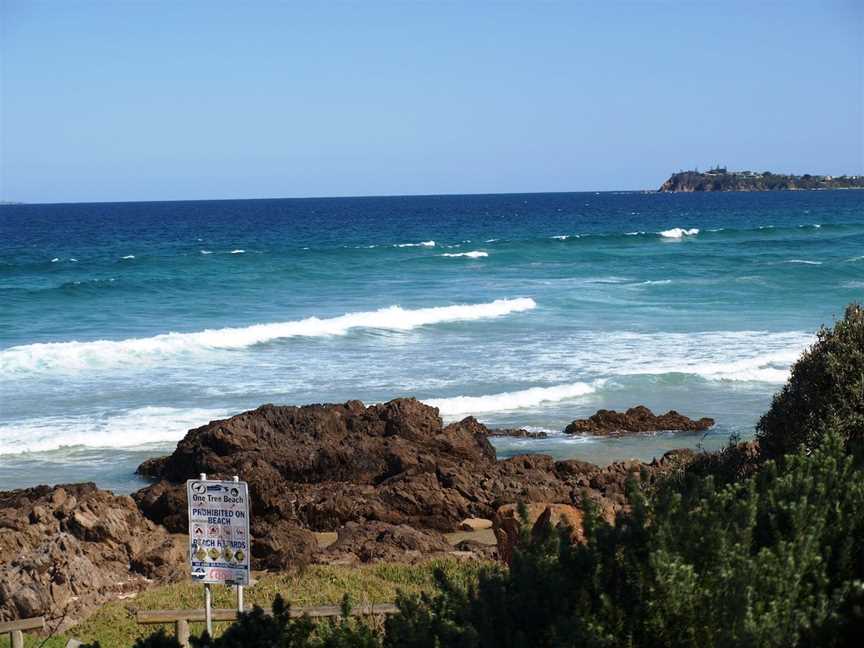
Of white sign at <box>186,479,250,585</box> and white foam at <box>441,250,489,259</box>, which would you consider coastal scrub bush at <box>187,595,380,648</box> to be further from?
white foam at <box>441,250,489,259</box>

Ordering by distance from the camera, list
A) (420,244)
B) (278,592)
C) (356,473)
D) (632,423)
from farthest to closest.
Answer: (420,244), (632,423), (356,473), (278,592)

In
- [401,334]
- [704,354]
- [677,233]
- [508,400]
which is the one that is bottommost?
[508,400]

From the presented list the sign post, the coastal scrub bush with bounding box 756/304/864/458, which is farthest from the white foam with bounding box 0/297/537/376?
the coastal scrub bush with bounding box 756/304/864/458

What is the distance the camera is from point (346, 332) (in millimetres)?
34875

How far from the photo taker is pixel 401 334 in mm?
34594

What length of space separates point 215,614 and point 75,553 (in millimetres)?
3376

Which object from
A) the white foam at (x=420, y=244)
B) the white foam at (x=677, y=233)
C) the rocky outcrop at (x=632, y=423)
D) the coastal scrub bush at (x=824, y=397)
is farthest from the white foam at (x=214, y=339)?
the white foam at (x=677, y=233)

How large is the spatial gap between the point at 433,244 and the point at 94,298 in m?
32.0

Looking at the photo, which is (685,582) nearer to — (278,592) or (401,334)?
(278,592)

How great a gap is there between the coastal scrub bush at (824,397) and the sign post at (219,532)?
4.81m

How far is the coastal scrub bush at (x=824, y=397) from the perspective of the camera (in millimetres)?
9797

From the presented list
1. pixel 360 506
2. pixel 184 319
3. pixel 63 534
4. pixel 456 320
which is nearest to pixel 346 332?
pixel 456 320

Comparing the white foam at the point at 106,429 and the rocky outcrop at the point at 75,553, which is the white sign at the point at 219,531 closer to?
the rocky outcrop at the point at 75,553

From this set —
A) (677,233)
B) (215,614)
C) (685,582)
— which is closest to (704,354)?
(215,614)
